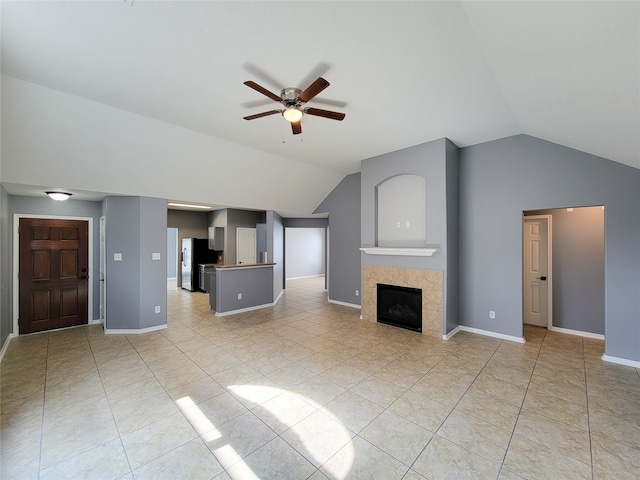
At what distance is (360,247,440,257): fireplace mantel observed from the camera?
4.41 meters

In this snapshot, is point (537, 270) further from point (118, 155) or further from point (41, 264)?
point (41, 264)

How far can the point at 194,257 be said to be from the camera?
846cm

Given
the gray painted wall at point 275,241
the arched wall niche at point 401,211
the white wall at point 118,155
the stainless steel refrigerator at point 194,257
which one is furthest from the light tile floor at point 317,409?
the stainless steel refrigerator at point 194,257

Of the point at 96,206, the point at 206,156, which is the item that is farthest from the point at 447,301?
the point at 96,206

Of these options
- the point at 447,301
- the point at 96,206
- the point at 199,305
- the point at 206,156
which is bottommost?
the point at 199,305

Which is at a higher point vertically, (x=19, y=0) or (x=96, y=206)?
(x=19, y=0)

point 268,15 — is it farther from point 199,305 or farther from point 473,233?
point 199,305

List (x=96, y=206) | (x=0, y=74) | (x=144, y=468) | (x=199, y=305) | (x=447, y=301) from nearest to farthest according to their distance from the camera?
(x=144, y=468) → (x=0, y=74) → (x=447, y=301) → (x=96, y=206) → (x=199, y=305)

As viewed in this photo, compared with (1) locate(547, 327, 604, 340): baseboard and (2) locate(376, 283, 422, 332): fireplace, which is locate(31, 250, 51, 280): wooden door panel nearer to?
(2) locate(376, 283, 422, 332): fireplace

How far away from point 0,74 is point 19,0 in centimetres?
138

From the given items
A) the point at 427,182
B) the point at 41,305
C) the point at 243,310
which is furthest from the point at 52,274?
the point at 427,182

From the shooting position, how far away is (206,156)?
4461mm

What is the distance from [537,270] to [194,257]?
28.1 ft

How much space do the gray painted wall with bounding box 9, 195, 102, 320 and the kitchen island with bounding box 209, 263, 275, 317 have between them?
6.92 ft
